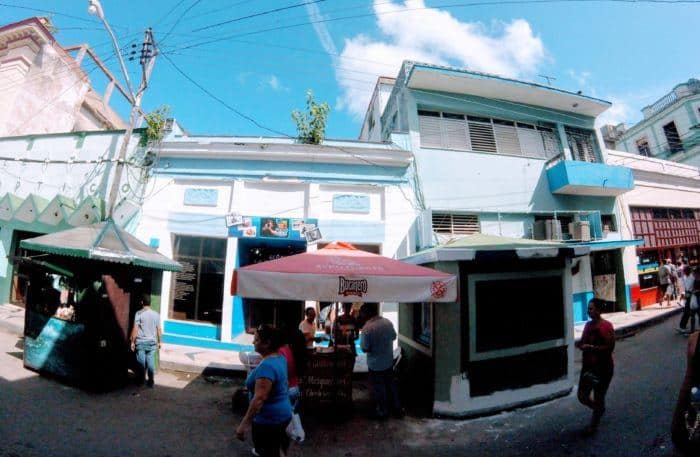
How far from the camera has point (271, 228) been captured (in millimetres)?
9617

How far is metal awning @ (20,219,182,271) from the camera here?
5762mm

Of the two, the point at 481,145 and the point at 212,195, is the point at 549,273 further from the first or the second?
Answer: the point at 212,195

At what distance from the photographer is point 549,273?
573 cm

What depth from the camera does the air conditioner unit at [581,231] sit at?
1095 cm

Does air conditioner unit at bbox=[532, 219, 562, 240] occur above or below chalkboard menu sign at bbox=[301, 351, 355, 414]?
above

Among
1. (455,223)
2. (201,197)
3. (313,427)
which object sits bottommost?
(313,427)

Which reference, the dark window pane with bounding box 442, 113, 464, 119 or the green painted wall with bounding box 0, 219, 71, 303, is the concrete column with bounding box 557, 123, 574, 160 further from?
the green painted wall with bounding box 0, 219, 71, 303

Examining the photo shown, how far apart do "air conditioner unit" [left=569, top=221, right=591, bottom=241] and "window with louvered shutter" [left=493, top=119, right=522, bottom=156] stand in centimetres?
334

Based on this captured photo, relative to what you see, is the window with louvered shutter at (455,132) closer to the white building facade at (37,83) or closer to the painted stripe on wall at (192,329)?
the painted stripe on wall at (192,329)

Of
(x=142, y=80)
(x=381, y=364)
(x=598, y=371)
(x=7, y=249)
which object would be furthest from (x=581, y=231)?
(x=7, y=249)

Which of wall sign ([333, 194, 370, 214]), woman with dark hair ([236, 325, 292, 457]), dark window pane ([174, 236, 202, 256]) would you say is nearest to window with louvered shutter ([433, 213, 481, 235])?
wall sign ([333, 194, 370, 214])

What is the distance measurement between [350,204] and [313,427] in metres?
6.69

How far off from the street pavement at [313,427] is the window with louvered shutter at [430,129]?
8.33 meters

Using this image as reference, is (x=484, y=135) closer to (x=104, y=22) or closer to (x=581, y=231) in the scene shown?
(x=581, y=231)
